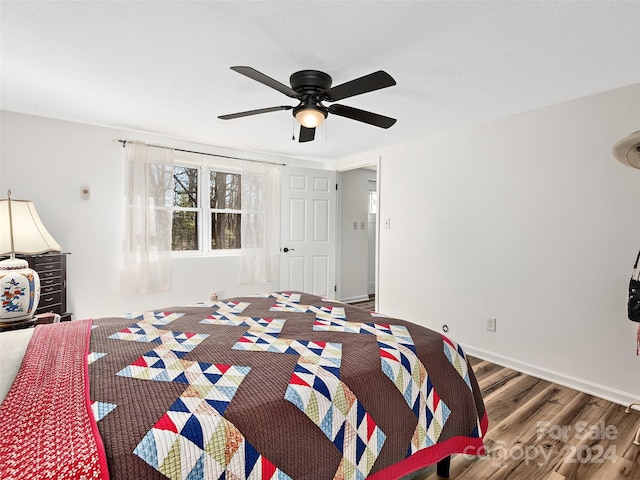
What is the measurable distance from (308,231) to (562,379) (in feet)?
10.0

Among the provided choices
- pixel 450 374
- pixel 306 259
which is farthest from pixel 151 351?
pixel 306 259

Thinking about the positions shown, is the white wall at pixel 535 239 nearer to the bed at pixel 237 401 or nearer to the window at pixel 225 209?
the bed at pixel 237 401

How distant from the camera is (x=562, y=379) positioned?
103 inches

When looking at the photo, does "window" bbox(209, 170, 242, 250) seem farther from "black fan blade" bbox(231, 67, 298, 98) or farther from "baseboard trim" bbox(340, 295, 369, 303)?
"black fan blade" bbox(231, 67, 298, 98)

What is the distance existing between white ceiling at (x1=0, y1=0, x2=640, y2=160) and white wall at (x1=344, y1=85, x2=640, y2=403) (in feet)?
1.09

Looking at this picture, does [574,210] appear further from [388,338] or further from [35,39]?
[35,39]

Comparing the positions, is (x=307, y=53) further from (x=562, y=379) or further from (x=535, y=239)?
(x=562, y=379)

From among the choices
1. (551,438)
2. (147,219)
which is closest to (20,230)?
(147,219)

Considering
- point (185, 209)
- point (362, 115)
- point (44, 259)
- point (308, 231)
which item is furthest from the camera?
point (308, 231)

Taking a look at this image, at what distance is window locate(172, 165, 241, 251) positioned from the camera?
387 cm

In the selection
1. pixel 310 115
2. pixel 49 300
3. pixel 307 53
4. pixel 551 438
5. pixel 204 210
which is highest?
pixel 307 53

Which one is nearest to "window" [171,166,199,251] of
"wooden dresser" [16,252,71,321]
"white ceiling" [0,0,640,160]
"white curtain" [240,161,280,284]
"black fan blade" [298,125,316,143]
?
"white curtain" [240,161,280,284]

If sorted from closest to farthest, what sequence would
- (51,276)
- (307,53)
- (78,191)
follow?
(307,53) < (51,276) < (78,191)

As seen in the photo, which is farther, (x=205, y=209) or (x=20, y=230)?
A: (x=205, y=209)
